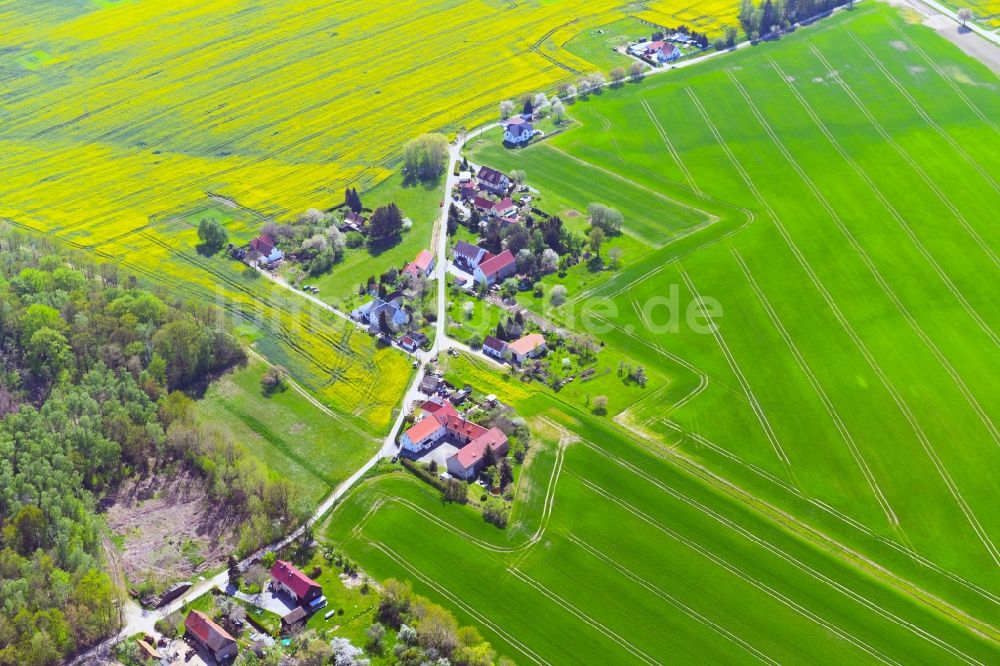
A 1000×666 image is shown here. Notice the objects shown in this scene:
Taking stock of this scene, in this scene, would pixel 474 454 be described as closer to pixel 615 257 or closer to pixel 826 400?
pixel 826 400

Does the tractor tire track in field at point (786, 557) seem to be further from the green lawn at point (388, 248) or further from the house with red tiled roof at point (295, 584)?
the green lawn at point (388, 248)

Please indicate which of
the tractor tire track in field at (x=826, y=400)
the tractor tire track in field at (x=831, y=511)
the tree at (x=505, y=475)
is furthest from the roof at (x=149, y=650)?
the tractor tire track in field at (x=826, y=400)

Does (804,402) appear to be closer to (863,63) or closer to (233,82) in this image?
(863,63)

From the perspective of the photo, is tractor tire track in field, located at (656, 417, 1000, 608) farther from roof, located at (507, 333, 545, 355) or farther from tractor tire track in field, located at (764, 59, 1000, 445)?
tractor tire track in field, located at (764, 59, 1000, 445)

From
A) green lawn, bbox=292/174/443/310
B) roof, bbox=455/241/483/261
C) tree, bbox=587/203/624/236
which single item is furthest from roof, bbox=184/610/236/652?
tree, bbox=587/203/624/236

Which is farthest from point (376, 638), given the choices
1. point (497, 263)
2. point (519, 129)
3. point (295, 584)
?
point (519, 129)

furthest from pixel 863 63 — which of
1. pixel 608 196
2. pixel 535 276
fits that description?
pixel 535 276
